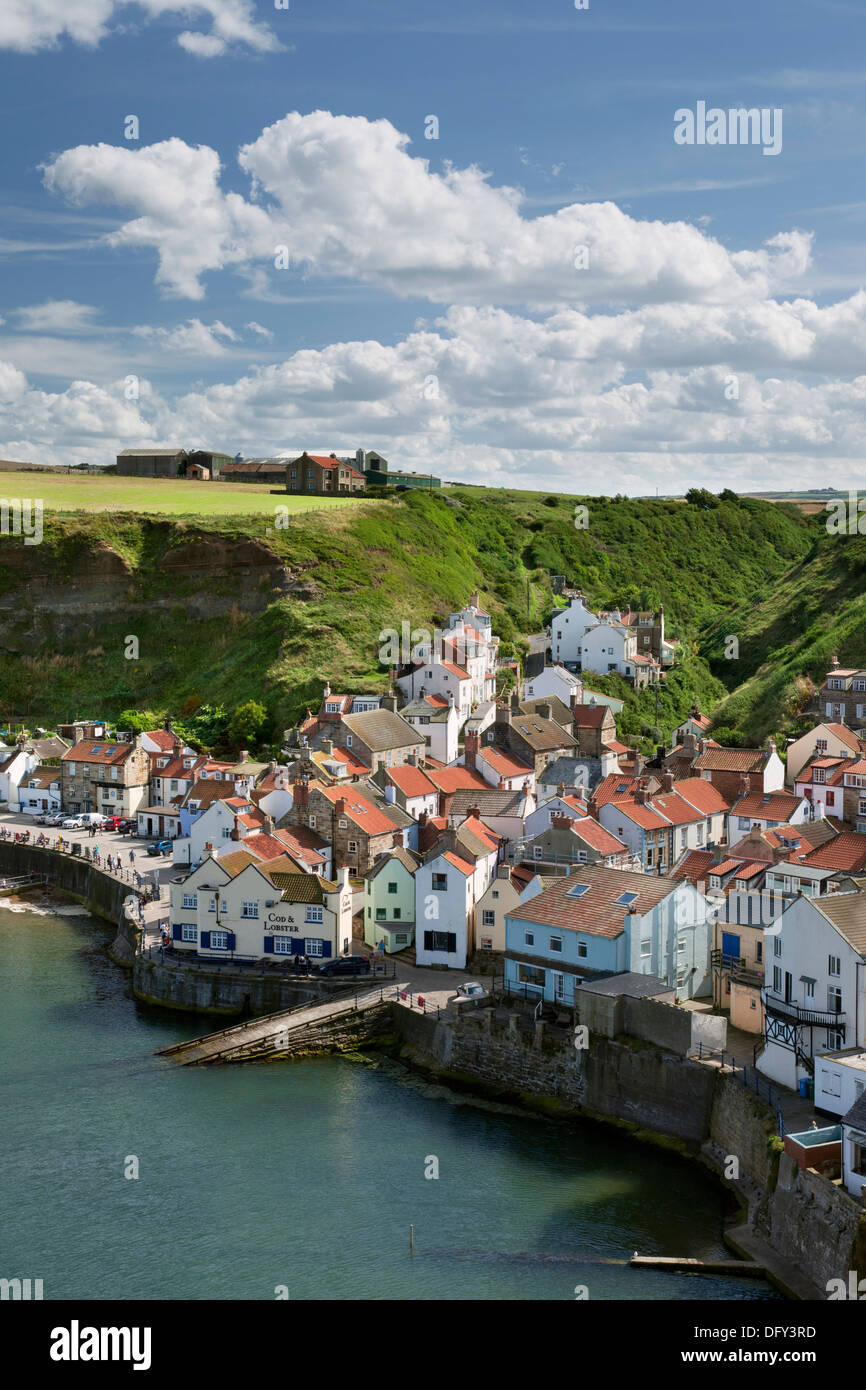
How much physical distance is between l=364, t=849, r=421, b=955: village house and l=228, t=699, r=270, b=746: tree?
1387 inches

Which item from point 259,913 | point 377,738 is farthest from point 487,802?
point 259,913

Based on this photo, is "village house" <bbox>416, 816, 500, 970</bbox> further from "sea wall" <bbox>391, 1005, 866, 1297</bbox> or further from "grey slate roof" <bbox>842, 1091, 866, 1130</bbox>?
"grey slate roof" <bbox>842, 1091, 866, 1130</bbox>

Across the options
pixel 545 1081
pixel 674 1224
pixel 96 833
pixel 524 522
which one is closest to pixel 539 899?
pixel 545 1081

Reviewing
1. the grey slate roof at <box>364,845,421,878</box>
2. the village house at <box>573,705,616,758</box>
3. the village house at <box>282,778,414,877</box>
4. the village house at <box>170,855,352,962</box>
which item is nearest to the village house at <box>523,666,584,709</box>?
the village house at <box>573,705,616,758</box>

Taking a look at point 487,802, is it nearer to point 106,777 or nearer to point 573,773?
point 573,773

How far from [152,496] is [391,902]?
82.2 meters

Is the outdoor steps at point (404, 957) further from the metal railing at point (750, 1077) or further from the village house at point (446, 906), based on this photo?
the metal railing at point (750, 1077)

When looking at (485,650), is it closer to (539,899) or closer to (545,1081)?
(539,899)

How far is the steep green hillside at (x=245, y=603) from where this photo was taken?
92.9 m

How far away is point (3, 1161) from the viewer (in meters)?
33.7

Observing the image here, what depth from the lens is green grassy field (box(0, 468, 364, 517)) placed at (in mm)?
113750

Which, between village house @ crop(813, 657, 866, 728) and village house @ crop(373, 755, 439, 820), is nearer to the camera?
village house @ crop(373, 755, 439, 820)

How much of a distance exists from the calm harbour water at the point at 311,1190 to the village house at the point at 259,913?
5835 mm

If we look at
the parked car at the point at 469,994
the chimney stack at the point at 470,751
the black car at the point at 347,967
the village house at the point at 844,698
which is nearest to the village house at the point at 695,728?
the village house at the point at 844,698
